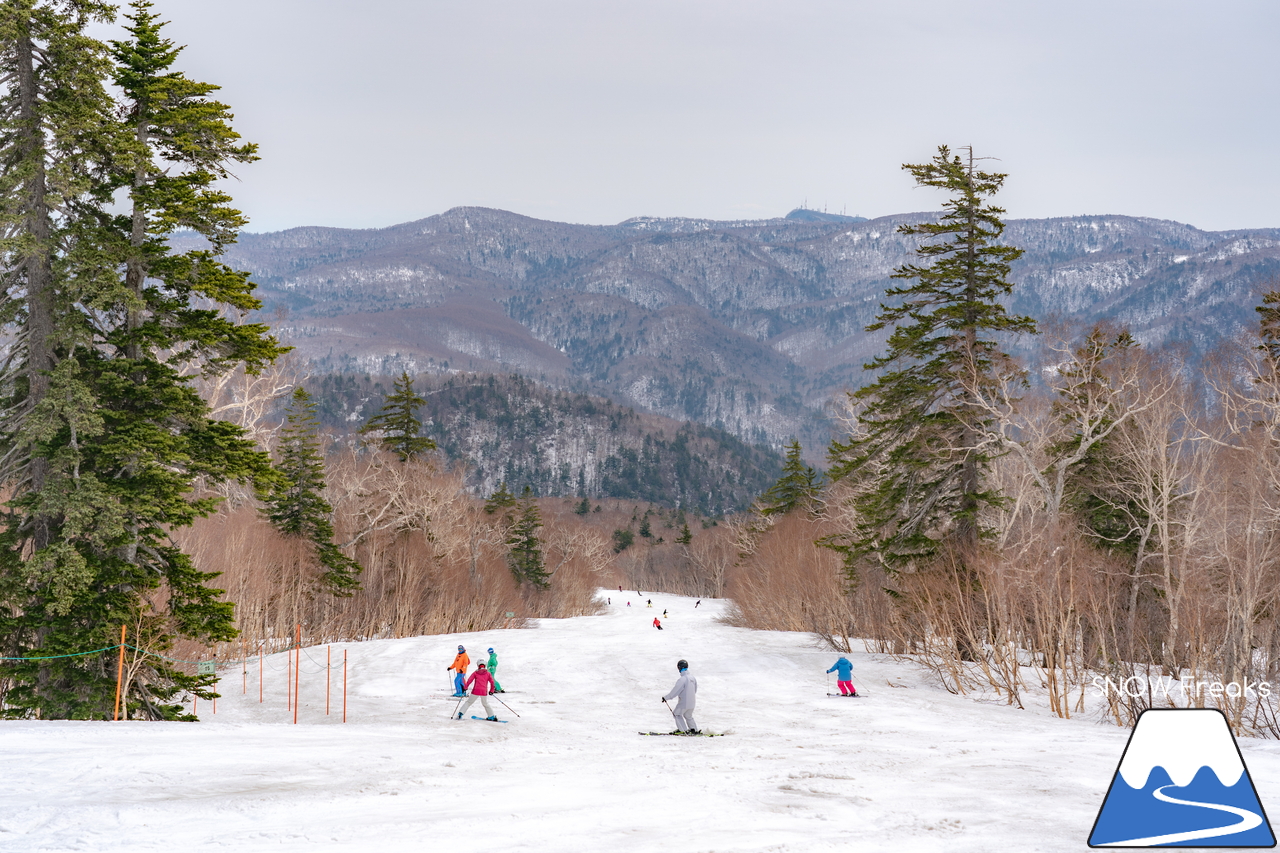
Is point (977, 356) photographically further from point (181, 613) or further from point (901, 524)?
point (181, 613)

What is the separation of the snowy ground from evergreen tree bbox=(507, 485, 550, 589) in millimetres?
50789

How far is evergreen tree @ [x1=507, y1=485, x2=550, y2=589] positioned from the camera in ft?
240

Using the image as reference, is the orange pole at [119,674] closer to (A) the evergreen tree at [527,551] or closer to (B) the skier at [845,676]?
(B) the skier at [845,676]

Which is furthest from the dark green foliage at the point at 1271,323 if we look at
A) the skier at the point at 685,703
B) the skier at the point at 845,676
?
the skier at the point at 685,703

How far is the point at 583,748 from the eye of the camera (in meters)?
15.7

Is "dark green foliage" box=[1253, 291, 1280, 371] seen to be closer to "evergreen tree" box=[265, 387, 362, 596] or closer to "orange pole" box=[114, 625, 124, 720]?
"orange pole" box=[114, 625, 124, 720]

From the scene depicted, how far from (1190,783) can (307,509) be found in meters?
40.4

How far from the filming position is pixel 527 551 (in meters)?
75.3

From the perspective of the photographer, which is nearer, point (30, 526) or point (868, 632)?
point (30, 526)

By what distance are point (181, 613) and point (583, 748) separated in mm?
8010

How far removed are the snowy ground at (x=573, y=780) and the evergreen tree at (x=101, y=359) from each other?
300 cm

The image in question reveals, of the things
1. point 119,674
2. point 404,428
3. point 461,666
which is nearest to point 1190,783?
point 119,674

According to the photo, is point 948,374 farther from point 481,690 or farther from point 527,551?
point 527,551

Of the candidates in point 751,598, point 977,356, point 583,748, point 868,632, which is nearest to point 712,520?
point 751,598
